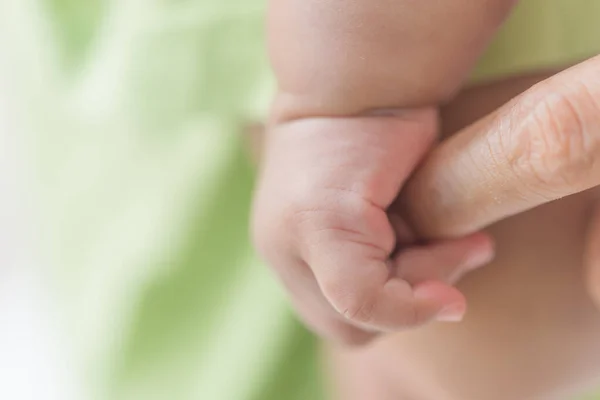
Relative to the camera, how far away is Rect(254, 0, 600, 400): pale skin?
344 millimetres

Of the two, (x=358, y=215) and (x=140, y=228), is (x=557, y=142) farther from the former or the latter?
(x=140, y=228)

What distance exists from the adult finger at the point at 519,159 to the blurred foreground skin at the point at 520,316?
72 mm

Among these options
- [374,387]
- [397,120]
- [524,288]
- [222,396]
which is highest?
[397,120]

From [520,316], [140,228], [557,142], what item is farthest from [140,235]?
[557,142]

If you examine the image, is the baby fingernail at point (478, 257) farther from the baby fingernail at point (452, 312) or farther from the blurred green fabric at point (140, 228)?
the blurred green fabric at point (140, 228)

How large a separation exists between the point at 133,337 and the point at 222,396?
0.35ft

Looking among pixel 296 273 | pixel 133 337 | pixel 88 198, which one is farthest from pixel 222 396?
pixel 296 273

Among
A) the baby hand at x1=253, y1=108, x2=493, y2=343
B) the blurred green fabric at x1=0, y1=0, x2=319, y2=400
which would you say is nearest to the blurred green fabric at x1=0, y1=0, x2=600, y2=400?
the blurred green fabric at x1=0, y1=0, x2=319, y2=400

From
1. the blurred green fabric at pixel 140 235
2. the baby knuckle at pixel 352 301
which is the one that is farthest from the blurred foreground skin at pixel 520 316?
the blurred green fabric at pixel 140 235

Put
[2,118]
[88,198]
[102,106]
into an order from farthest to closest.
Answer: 1. [2,118]
2. [88,198]
3. [102,106]

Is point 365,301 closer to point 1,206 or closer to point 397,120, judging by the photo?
point 397,120

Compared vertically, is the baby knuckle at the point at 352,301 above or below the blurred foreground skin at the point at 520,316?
above

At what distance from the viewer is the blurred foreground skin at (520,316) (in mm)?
465

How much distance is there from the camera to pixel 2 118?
0.87 m
